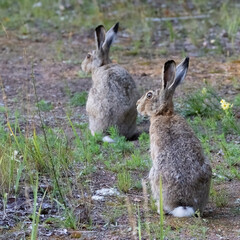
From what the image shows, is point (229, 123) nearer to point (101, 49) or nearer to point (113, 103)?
point (113, 103)

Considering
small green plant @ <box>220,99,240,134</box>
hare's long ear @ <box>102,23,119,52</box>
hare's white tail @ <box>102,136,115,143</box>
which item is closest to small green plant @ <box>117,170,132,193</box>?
hare's white tail @ <box>102,136,115,143</box>

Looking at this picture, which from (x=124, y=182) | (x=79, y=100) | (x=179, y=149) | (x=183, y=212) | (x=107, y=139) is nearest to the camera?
(x=183, y=212)

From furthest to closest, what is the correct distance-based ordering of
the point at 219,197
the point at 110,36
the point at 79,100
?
the point at 79,100, the point at 110,36, the point at 219,197

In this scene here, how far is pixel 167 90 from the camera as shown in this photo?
581cm

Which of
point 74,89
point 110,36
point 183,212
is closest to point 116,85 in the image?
point 110,36

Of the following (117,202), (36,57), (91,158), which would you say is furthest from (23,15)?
(117,202)

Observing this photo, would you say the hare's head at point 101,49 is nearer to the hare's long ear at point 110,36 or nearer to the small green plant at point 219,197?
the hare's long ear at point 110,36

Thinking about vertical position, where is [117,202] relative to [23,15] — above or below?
below

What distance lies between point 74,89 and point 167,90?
3906 millimetres

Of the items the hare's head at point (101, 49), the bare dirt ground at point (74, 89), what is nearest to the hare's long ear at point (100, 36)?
the hare's head at point (101, 49)

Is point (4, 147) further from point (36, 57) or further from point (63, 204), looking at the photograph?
point (36, 57)

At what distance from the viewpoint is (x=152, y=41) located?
12.1 metres

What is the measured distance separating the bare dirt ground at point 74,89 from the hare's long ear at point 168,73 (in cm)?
102

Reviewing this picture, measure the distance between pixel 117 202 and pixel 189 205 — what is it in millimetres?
643
